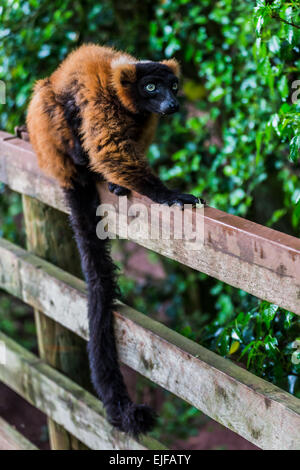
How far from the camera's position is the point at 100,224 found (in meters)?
2.12

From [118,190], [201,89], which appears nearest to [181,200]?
[118,190]

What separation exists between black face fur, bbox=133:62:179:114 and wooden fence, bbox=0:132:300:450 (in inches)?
17.8

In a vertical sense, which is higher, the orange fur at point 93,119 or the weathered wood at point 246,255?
the orange fur at point 93,119

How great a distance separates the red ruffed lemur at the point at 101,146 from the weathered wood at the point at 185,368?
3.8 inches

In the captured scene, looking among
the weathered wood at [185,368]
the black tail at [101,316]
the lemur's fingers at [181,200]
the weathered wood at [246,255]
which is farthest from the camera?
the black tail at [101,316]

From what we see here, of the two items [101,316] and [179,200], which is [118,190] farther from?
[101,316]

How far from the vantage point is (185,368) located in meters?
1.78

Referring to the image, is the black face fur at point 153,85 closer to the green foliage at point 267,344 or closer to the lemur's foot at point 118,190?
the lemur's foot at point 118,190

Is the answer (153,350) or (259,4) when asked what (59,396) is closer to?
(153,350)

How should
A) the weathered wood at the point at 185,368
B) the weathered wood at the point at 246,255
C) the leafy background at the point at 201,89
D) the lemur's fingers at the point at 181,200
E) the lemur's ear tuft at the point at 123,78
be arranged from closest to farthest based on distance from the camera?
the weathered wood at the point at 246,255
the weathered wood at the point at 185,368
the lemur's fingers at the point at 181,200
the lemur's ear tuft at the point at 123,78
the leafy background at the point at 201,89

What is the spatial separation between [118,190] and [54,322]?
80cm

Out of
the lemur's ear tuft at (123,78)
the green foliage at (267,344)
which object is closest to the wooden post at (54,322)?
the lemur's ear tuft at (123,78)

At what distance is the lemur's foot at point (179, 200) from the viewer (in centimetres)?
177
